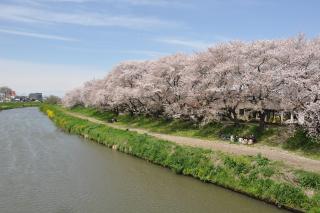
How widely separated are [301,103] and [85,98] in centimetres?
6682

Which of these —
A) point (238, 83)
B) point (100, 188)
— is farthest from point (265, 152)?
point (100, 188)

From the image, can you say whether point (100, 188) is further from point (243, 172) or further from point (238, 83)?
point (238, 83)

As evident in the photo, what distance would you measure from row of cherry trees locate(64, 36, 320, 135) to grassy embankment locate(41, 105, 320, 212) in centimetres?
771

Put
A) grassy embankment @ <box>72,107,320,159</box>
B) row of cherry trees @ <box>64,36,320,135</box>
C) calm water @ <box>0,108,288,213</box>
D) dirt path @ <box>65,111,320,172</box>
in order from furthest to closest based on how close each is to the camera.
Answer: row of cherry trees @ <box>64,36,320,135</box>
grassy embankment @ <box>72,107,320,159</box>
dirt path @ <box>65,111,320,172</box>
calm water @ <box>0,108,288,213</box>

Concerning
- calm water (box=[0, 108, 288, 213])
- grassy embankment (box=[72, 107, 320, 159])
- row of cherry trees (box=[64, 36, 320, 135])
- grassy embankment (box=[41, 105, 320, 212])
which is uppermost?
row of cherry trees (box=[64, 36, 320, 135])

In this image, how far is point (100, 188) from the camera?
74.1ft

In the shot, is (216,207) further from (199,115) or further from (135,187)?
(199,115)

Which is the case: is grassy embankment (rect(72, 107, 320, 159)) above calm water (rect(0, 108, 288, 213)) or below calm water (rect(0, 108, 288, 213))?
above

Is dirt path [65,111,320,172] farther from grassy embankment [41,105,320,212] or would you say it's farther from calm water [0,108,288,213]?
calm water [0,108,288,213]

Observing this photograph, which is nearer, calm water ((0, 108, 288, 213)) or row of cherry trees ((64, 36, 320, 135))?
calm water ((0, 108, 288, 213))

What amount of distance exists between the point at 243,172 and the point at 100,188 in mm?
8340

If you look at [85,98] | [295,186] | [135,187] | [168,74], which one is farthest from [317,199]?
[85,98]

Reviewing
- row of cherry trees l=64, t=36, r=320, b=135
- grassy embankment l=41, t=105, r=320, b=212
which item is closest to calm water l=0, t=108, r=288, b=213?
grassy embankment l=41, t=105, r=320, b=212

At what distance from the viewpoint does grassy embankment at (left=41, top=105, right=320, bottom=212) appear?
60.9ft
